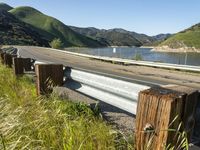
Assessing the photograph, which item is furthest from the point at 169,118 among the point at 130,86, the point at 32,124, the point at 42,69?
the point at 42,69

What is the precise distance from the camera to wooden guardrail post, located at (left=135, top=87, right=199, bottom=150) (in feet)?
7.88

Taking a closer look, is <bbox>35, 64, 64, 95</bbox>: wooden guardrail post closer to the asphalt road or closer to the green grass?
the green grass

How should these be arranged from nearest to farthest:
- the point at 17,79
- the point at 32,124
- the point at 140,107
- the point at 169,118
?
the point at 169,118 < the point at 140,107 < the point at 32,124 < the point at 17,79

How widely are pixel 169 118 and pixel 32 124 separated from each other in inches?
80.8

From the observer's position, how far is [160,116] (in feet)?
8.01

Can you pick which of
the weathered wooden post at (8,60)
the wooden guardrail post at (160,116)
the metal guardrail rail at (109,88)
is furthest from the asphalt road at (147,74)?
the wooden guardrail post at (160,116)

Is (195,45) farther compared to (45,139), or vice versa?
(195,45)

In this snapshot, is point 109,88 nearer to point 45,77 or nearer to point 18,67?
point 45,77

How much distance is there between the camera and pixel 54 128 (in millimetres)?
3820

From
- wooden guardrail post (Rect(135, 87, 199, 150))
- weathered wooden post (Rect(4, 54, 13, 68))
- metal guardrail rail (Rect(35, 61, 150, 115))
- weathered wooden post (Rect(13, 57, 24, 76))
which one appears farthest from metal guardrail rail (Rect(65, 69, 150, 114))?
weathered wooden post (Rect(4, 54, 13, 68))

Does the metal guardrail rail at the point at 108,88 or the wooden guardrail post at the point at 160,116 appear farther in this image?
the metal guardrail rail at the point at 108,88

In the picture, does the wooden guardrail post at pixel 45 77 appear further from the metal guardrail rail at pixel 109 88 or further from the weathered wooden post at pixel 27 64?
the weathered wooden post at pixel 27 64

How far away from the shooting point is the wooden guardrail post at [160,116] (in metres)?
2.40

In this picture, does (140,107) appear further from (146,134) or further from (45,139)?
(45,139)
